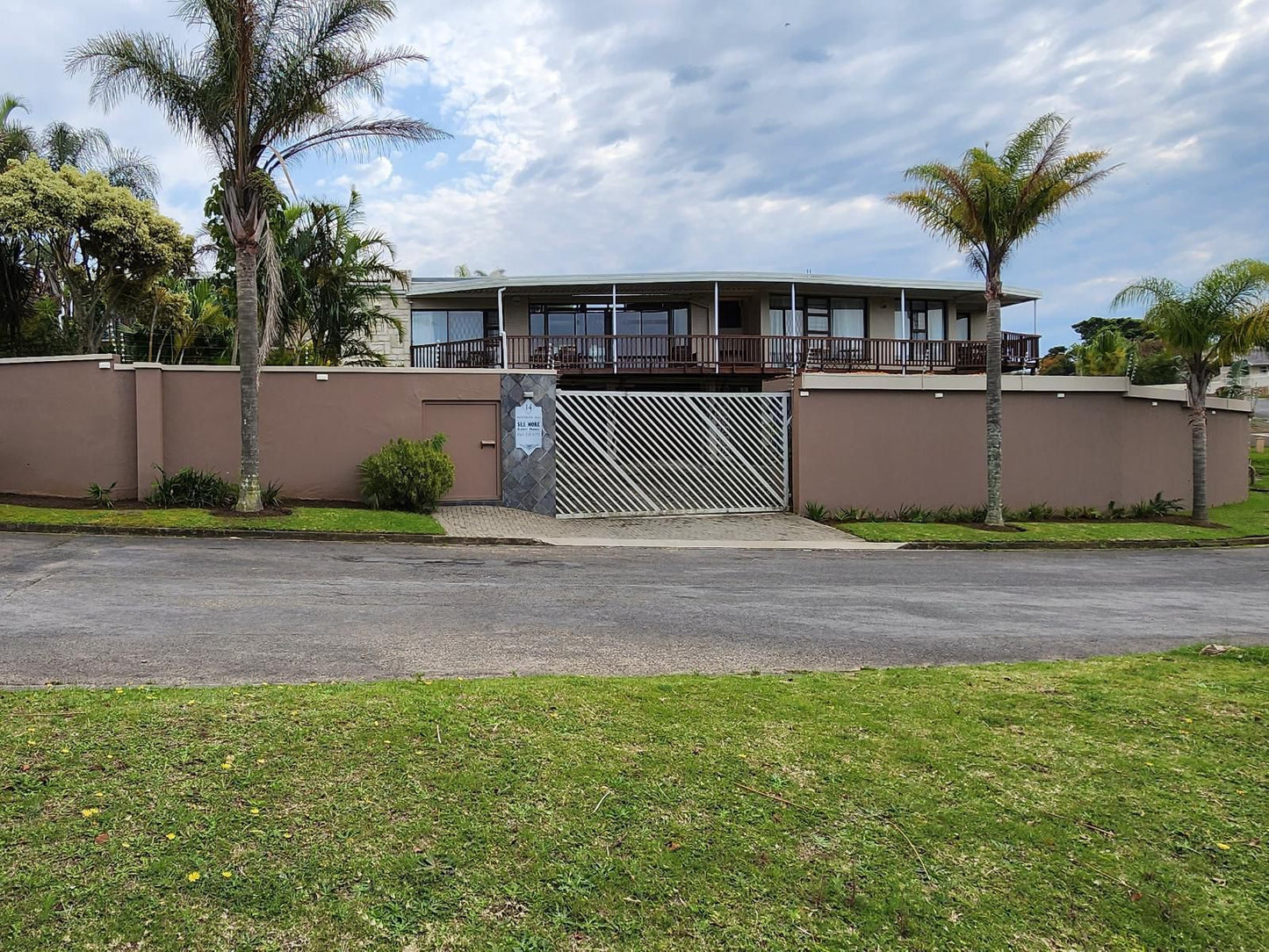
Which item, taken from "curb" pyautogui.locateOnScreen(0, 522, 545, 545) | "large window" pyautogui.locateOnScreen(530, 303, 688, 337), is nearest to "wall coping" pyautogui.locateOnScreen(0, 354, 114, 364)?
"curb" pyautogui.locateOnScreen(0, 522, 545, 545)

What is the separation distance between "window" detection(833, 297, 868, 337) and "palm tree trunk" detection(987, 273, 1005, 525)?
30.9ft

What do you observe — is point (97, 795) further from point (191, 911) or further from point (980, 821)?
point (980, 821)

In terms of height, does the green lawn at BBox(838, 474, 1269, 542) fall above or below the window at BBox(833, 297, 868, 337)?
below

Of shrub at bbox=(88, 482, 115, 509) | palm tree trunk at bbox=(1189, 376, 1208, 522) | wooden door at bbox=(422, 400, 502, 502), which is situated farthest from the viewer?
palm tree trunk at bbox=(1189, 376, 1208, 522)

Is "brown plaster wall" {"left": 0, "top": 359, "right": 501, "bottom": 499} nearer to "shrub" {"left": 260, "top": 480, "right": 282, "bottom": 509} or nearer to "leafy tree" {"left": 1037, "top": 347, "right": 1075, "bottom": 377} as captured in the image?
"shrub" {"left": 260, "top": 480, "right": 282, "bottom": 509}

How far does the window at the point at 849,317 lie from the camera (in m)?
27.7

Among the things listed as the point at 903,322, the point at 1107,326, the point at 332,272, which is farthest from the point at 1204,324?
the point at 1107,326

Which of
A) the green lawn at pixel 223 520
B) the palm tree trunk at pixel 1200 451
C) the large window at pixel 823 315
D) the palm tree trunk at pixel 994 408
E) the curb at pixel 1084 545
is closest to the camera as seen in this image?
the green lawn at pixel 223 520

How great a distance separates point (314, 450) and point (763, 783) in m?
14.8

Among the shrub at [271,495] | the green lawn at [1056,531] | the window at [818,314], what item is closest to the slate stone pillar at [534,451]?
the shrub at [271,495]

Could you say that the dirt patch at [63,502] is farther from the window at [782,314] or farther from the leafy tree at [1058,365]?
the leafy tree at [1058,365]

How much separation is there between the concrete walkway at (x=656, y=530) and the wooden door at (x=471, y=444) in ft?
1.10

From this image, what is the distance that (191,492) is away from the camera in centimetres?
1535

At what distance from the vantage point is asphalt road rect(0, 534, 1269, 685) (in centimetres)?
609
